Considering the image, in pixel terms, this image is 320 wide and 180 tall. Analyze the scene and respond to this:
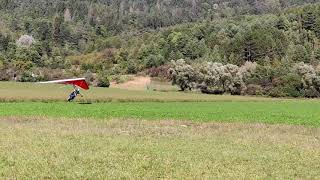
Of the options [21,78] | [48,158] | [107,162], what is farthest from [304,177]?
[21,78]

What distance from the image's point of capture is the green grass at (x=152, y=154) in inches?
762

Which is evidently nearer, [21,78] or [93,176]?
[93,176]

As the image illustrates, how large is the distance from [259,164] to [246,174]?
8.67ft

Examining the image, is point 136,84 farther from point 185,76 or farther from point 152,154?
point 152,154

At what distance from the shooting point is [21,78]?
137875mm

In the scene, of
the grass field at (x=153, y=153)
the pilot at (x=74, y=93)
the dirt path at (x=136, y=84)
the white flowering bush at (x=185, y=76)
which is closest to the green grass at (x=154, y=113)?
the pilot at (x=74, y=93)

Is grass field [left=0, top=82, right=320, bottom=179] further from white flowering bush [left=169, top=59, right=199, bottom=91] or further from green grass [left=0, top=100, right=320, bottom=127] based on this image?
white flowering bush [left=169, top=59, right=199, bottom=91]

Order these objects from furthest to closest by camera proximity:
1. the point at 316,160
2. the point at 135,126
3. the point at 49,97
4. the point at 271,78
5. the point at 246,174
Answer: the point at 271,78 → the point at 49,97 → the point at 135,126 → the point at 316,160 → the point at 246,174

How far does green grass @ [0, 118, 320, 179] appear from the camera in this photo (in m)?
19.3

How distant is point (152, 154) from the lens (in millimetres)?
23594

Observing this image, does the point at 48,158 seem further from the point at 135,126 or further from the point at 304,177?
the point at 135,126

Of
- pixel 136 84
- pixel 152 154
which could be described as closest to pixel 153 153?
pixel 152 154

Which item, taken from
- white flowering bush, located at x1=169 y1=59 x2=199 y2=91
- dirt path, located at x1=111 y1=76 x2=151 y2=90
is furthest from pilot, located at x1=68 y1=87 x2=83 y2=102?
dirt path, located at x1=111 y1=76 x2=151 y2=90

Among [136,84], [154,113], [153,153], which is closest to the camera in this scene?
[153,153]
